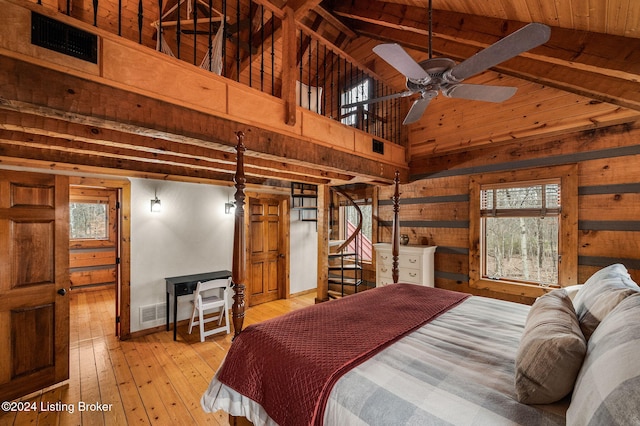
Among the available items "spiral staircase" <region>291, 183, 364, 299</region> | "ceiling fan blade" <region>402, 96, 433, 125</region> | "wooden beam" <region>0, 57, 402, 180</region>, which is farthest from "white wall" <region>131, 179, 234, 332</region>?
"ceiling fan blade" <region>402, 96, 433, 125</region>

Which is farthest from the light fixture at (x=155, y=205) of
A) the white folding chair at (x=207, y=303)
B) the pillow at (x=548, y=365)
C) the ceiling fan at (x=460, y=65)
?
the pillow at (x=548, y=365)

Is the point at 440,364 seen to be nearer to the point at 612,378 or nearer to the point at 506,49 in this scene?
the point at 612,378

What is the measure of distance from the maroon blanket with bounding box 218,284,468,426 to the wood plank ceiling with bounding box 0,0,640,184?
57.4 inches

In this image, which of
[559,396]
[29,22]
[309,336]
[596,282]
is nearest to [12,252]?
[29,22]

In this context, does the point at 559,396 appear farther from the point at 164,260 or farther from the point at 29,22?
the point at 164,260

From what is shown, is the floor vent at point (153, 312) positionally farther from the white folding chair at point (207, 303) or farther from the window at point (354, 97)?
the window at point (354, 97)

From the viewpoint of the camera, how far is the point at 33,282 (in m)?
2.47

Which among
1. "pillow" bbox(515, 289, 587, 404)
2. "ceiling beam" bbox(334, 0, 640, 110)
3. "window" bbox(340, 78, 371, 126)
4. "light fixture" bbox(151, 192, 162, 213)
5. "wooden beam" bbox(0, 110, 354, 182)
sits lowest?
"pillow" bbox(515, 289, 587, 404)

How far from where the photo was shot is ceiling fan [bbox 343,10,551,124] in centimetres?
129

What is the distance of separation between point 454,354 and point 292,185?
13.6ft

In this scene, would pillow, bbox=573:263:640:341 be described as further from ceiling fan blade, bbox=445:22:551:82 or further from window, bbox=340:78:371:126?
window, bbox=340:78:371:126

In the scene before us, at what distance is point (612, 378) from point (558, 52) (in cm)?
230

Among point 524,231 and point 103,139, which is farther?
point 524,231

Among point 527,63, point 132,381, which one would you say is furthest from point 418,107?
point 132,381
